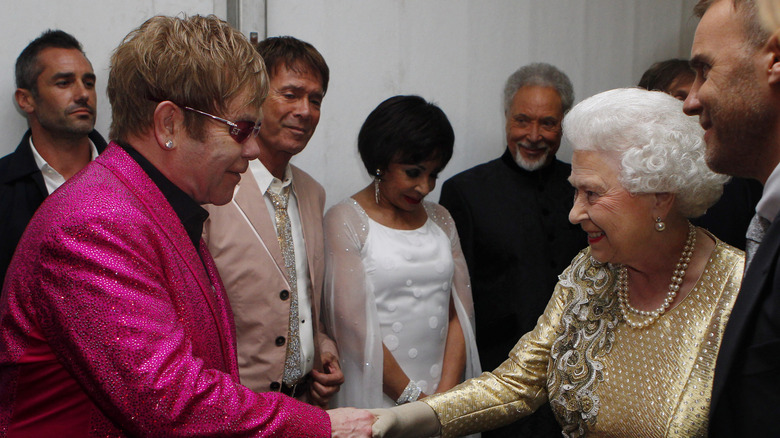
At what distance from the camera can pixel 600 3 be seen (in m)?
3.91

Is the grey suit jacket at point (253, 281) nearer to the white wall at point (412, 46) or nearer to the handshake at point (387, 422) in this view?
the handshake at point (387, 422)

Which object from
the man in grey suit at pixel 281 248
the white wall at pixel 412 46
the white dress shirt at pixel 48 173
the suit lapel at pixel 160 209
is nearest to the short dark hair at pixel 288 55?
the man in grey suit at pixel 281 248

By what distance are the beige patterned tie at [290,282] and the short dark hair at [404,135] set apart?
40 cm

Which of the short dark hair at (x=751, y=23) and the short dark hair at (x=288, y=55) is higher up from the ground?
the short dark hair at (x=751, y=23)

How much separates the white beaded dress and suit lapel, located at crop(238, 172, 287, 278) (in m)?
0.30

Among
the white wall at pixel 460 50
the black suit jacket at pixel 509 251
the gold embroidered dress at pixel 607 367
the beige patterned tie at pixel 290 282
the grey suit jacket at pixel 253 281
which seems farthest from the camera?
the white wall at pixel 460 50

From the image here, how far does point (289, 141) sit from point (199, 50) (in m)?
0.97

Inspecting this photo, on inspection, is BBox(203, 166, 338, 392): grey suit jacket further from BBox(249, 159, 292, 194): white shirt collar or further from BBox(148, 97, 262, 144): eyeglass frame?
BBox(148, 97, 262, 144): eyeglass frame

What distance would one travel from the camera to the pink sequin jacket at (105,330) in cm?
120

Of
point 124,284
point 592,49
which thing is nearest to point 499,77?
point 592,49

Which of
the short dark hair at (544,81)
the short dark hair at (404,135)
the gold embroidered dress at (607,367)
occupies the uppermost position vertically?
the short dark hair at (544,81)

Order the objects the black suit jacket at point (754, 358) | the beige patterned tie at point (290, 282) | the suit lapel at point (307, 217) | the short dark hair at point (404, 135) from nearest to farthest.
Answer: the black suit jacket at point (754, 358), the beige patterned tie at point (290, 282), the suit lapel at point (307, 217), the short dark hair at point (404, 135)

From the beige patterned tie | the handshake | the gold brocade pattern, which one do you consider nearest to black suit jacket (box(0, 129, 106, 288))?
the beige patterned tie

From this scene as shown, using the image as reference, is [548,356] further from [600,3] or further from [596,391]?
[600,3]
